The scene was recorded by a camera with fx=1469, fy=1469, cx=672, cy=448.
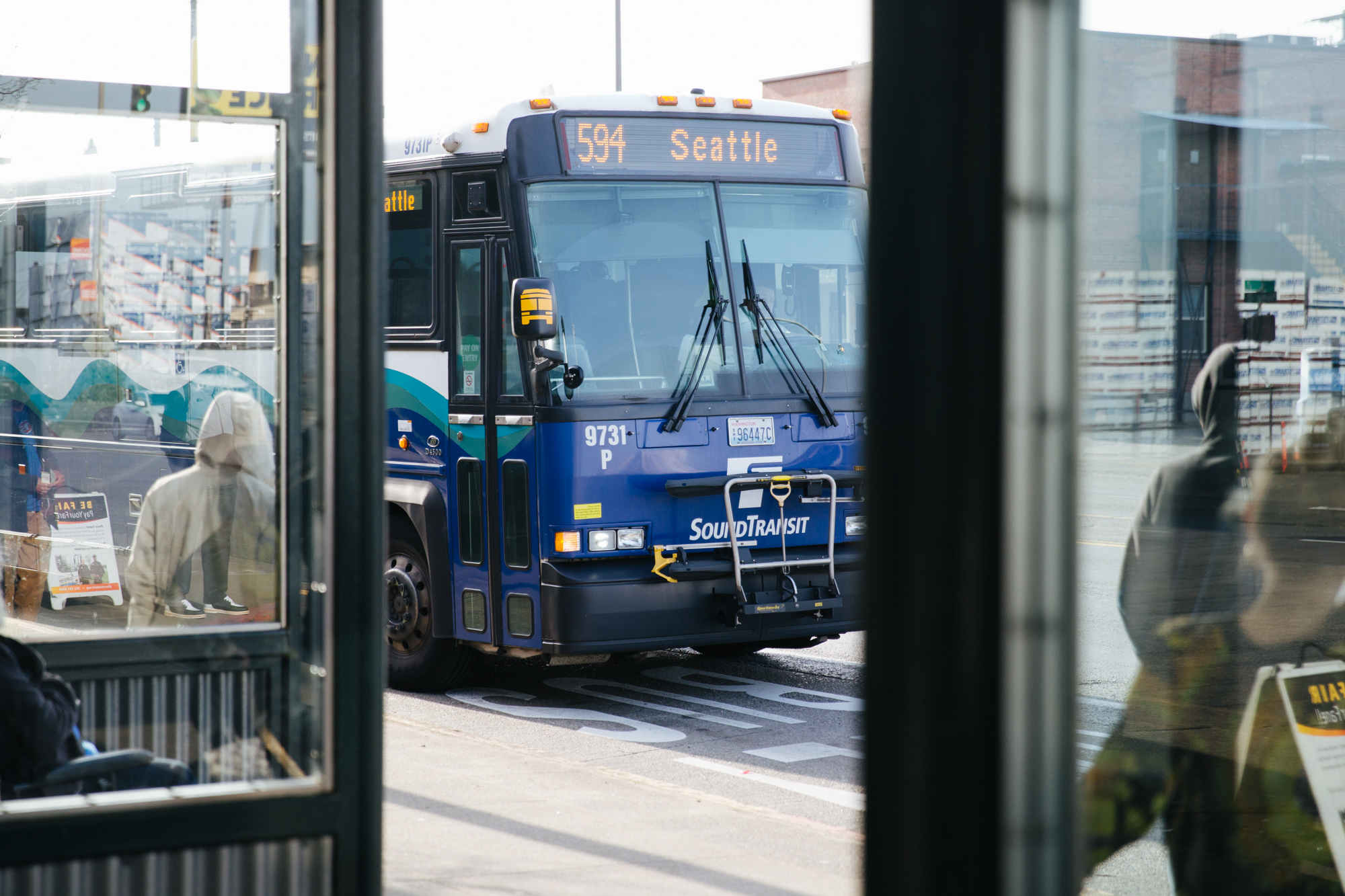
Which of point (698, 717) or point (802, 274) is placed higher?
point (802, 274)

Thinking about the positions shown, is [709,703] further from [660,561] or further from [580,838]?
[580,838]

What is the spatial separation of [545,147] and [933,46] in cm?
724

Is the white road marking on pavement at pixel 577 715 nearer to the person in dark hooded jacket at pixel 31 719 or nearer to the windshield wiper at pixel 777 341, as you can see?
the windshield wiper at pixel 777 341

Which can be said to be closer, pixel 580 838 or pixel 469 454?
pixel 580 838

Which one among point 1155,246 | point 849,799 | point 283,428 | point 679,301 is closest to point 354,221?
point 283,428

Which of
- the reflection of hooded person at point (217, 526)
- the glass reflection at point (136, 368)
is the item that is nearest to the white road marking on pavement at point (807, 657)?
the glass reflection at point (136, 368)

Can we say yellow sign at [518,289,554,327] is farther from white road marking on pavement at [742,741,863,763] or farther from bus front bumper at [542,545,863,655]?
white road marking on pavement at [742,741,863,763]

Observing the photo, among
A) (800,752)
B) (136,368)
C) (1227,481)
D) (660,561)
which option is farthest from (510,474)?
(1227,481)

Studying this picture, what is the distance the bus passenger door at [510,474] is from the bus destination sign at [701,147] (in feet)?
2.49

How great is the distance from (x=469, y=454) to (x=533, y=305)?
4.12 ft

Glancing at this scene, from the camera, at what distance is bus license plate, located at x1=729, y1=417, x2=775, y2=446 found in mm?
8633

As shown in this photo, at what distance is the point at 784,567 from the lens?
28.4 feet

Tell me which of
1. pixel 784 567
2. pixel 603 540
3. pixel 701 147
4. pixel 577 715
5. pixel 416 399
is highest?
pixel 701 147

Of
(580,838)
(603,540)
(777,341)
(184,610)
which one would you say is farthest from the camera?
(777,341)
